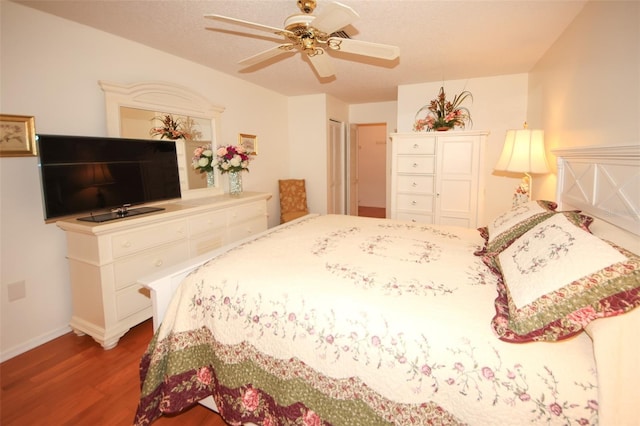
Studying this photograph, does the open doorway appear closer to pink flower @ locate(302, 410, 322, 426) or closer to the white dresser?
the white dresser

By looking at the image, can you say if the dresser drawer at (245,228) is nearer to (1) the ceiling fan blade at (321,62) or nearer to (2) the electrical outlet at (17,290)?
(2) the electrical outlet at (17,290)

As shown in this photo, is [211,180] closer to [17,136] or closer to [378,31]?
[17,136]

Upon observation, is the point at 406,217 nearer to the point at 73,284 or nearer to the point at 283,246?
the point at 283,246

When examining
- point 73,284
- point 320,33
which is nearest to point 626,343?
point 320,33

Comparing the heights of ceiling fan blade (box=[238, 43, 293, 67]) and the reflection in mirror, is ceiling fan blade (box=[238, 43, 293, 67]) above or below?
above

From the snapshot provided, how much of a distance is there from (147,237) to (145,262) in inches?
7.9

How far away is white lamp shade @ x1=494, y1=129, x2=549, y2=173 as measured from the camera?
8.20ft

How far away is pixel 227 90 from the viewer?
3.77 m

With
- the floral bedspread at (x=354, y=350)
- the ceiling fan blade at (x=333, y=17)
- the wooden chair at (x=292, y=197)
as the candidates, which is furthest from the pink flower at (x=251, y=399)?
the wooden chair at (x=292, y=197)

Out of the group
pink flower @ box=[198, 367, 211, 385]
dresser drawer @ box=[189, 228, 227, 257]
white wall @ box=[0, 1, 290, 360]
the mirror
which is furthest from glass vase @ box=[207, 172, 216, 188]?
pink flower @ box=[198, 367, 211, 385]

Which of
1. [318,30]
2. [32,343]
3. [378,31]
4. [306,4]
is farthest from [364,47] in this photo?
[32,343]

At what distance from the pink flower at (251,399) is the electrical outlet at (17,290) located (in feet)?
6.51

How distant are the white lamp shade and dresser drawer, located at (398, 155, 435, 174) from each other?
1.16 meters

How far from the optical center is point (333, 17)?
1.63m
